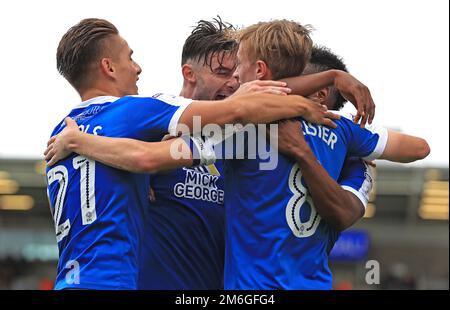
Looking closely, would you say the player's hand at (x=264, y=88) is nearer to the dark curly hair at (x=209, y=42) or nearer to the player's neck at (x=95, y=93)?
the player's neck at (x=95, y=93)

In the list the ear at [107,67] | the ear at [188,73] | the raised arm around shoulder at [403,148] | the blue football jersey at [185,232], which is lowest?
the blue football jersey at [185,232]

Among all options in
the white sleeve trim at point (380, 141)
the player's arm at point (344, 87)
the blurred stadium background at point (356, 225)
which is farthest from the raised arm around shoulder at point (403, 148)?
the blurred stadium background at point (356, 225)

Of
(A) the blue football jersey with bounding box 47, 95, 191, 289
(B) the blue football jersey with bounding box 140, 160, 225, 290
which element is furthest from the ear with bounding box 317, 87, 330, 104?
(A) the blue football jersey with bounding box 47, 95, 191, 289

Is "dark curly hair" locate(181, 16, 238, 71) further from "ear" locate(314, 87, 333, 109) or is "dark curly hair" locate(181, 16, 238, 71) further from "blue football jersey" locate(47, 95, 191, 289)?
"blue football jersey" locate(47, 95, 191, 289)

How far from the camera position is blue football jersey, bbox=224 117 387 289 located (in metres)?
4.97

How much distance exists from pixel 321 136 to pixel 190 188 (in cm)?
114

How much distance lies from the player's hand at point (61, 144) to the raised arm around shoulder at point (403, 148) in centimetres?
181

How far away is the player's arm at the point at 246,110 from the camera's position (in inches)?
195

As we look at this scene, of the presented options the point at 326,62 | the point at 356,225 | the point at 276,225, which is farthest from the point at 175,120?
the point at 356,225

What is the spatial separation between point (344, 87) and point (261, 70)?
0.48 m

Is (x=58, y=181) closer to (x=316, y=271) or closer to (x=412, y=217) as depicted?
(x=316, y=271)

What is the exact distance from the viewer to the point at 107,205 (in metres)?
5.04

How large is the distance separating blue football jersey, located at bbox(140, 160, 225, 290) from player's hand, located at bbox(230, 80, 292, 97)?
3.44 feet
